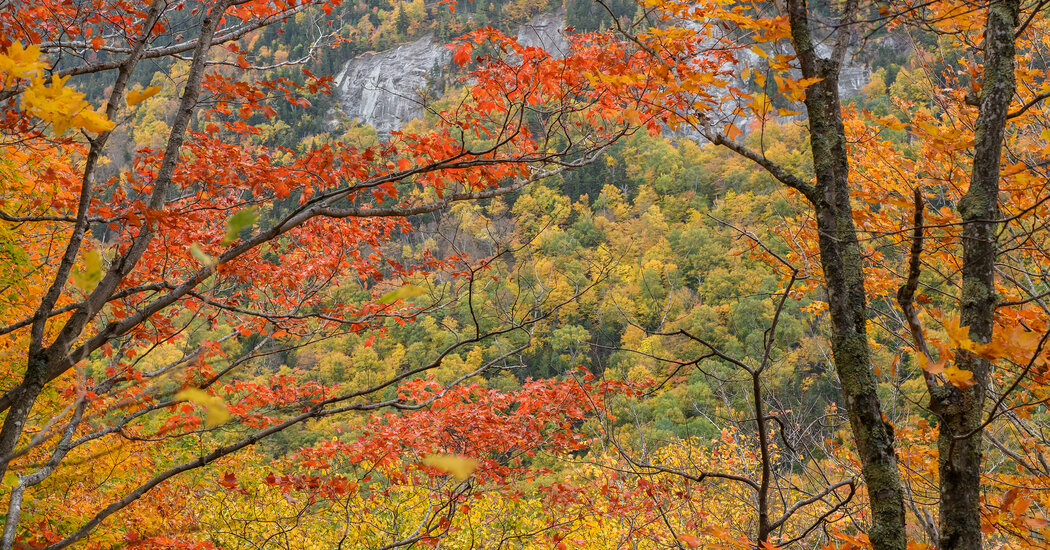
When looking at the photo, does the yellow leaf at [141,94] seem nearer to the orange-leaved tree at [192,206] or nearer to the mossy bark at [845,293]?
the orange-leaved tree at [192,206]

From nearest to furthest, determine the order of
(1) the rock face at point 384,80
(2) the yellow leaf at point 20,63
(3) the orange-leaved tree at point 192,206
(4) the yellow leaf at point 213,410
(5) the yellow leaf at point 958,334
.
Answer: (4) the yellow leaf at point 213,410
(2) the yellow leaf at point 20,63
(5) the yellow leaf at point 958,334
(3) the orange-leaved tree at point 192,206
(1) the rock face at point 384,80

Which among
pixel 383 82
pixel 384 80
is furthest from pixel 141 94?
pixel 384 80

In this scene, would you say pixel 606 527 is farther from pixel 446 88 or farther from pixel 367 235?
pixel 446 88

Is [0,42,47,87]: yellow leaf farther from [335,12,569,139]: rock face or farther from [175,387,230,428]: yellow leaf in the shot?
[335,12,569,139]: rock face

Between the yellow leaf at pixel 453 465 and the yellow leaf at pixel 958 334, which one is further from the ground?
the yellow leaf at pixel 958 334

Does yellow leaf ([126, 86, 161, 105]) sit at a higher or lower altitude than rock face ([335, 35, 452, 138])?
lower

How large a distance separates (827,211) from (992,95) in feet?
2.09

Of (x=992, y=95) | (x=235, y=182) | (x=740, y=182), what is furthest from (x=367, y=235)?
(x=740, y=182)

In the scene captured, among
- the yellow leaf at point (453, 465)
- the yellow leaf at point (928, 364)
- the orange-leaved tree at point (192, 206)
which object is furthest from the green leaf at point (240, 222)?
the yellow leaf at point (928, 364)

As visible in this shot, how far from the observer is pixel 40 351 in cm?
190

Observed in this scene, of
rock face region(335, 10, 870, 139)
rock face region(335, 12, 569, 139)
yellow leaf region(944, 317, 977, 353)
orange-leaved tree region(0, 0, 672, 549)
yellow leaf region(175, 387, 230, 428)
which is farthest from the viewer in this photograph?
rock face region(335, 12, 569, 139)

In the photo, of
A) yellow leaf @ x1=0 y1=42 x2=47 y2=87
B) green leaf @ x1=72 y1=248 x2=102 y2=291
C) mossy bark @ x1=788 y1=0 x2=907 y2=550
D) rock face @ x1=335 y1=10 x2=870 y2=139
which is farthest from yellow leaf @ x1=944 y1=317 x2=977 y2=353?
rock face @ x1=335 y1=10 x2=870 y2=139

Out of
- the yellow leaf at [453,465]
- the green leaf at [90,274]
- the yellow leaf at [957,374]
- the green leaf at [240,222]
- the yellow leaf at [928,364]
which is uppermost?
the yellow leaf at [928,364]

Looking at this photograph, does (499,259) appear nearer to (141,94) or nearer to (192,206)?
(192,206)
